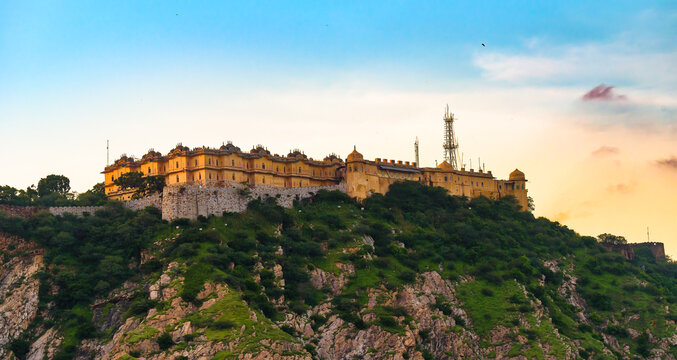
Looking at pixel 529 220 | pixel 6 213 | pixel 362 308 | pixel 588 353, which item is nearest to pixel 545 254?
pixel 529 220

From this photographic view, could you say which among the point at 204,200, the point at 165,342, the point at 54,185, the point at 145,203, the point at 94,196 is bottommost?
the point at 165,342

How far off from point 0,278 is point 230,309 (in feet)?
74.2

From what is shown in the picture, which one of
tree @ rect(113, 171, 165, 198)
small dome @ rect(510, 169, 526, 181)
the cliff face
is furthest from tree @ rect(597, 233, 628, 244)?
the cliff face

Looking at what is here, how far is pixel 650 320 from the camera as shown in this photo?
317ft

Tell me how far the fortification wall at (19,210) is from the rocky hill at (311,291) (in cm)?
139

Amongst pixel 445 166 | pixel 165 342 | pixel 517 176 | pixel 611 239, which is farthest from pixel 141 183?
pixel 611 239

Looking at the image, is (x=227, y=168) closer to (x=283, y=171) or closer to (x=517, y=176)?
(x=283, y=171)

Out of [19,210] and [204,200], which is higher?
[204,200]

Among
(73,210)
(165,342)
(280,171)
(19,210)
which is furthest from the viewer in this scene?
(280,171)

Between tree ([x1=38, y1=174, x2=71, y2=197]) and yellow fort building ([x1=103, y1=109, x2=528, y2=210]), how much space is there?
14.7 ft

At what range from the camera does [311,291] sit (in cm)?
8688

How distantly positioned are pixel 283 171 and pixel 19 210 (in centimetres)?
2999

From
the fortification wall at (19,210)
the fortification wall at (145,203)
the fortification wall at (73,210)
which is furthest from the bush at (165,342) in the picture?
the fortification wall at (73,210)

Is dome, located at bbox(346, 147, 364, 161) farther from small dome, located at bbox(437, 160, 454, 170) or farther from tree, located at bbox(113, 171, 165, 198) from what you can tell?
tree, located at bbox(113, 171, 165, 198)
